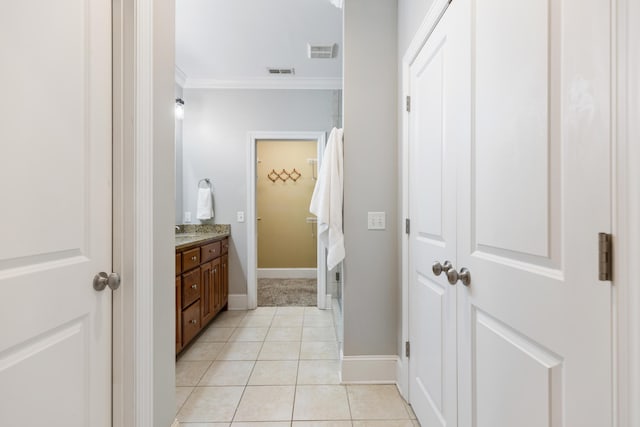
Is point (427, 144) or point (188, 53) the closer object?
point (427, 144)

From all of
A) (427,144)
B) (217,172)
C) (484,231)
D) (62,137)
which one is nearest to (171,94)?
(62,137)

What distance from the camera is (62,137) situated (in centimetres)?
89

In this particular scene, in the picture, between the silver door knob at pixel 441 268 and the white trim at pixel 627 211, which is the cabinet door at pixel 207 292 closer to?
the silver door knob at pixel 441 268

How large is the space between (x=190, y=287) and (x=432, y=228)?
196 centimetres

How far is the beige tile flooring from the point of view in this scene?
64.7 inches

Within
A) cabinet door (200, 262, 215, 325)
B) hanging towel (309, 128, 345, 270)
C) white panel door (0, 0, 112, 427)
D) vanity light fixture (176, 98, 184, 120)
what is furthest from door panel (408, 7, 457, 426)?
vanity light fixture (176, 98, 184, 120)

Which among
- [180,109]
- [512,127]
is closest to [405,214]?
[512,127]

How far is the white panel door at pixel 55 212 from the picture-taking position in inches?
29.6

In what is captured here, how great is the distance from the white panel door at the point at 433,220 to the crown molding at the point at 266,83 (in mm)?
2006

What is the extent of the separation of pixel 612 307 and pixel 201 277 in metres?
2.71

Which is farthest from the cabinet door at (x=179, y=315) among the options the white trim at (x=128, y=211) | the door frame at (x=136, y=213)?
the white trim at (x=128, y=211)

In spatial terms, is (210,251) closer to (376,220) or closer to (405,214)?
(376,220)

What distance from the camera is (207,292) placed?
2.84m

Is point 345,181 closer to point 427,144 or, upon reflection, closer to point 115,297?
point 427,144
